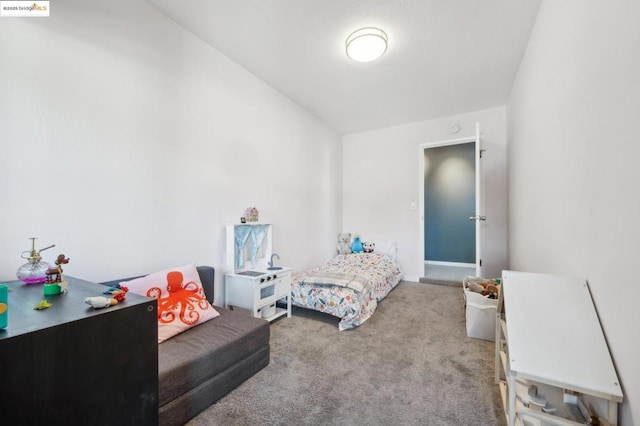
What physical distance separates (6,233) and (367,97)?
3423 millimetres

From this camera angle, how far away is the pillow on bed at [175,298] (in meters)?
1.60

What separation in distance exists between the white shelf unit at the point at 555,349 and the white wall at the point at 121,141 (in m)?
2.23

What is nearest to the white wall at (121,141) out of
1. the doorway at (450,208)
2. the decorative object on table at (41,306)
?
the decorative object on table at (41,306)

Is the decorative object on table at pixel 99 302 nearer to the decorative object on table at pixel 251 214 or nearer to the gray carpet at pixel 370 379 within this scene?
the gray carpet at pixel 370 379

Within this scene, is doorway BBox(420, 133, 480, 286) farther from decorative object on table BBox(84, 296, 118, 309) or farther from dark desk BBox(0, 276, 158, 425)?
decorative object on table BBox(84, 296, 118, 309)

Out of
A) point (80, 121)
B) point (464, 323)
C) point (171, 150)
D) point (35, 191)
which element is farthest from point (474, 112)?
point (35, 191)

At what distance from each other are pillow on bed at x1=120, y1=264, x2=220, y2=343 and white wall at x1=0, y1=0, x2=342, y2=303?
25 cm

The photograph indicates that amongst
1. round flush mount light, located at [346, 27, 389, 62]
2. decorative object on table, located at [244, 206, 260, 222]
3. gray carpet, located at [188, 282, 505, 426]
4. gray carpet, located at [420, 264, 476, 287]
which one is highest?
round flush mount light, located at [346, 27, 389, 62]

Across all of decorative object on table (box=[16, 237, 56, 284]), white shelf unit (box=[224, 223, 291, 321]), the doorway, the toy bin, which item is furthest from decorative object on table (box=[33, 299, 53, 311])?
the doorway

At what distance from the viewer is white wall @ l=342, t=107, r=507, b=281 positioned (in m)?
3.65

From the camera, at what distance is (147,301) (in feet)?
2.93

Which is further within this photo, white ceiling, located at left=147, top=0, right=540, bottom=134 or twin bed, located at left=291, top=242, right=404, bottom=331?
twin bed, located at left=291, top=242, right=404, bottom=331

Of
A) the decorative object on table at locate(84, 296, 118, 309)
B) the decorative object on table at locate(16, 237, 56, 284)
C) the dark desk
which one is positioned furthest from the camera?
the decorative object on table at locate(16, 237, 56, 284)

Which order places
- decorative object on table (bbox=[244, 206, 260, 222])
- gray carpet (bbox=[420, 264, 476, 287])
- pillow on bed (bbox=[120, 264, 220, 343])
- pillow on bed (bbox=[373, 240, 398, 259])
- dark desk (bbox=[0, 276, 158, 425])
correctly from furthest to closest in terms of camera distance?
pillow on bed (bbox=[373, 240, 398, 259]) < gray carpet (bbox=[420, 264, 476, 287]) < decorative object on table (bbox=[244, 206, 260, 222]) < pillow on bed (bbox=[120, 264, 220, 343]) < dark desk (bbox=[0, 276, 158, 425])
